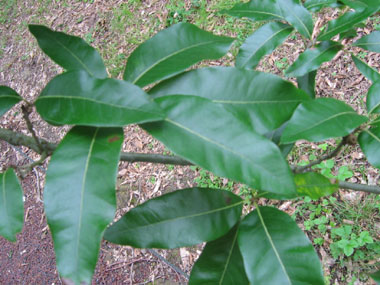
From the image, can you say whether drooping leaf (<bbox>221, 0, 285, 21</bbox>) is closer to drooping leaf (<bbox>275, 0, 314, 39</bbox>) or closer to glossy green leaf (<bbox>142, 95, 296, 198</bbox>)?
drooping leaf (<bbox>275, 0, 314, 39</bbox>)

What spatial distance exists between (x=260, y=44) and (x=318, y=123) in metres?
0.39

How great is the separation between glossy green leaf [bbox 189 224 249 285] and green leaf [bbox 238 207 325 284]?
0.10m

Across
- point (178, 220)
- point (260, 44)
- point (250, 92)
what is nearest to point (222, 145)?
point (250, 92)

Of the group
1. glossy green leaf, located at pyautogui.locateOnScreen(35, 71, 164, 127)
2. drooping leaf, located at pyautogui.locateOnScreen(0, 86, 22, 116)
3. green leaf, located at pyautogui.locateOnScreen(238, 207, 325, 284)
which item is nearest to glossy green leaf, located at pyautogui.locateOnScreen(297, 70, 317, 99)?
green leaf, located at pyautogui.locateOnScreen(238, 207, 325, 284)

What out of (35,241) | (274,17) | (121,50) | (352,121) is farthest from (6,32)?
(352,121)

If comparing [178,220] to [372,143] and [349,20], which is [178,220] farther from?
[349,20]

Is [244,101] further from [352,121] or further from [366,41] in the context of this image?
[366,41]

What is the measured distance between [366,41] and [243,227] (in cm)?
69

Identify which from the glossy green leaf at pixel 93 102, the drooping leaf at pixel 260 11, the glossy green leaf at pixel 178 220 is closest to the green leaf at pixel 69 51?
the glossy green leaf at pixel 93 102

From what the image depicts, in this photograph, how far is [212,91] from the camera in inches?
25.7

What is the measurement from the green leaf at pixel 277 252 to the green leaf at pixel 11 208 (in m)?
0.47

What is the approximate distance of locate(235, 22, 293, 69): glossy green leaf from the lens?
90 centimetres

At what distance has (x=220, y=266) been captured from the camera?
2.64 ft

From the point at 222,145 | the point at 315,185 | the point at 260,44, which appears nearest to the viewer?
the point at 222,145
